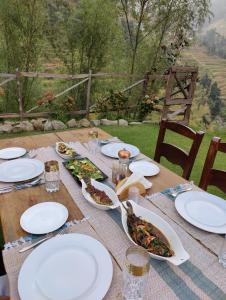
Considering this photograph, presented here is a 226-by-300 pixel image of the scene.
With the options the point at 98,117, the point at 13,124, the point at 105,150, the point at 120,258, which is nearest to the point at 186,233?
the point at 120,258

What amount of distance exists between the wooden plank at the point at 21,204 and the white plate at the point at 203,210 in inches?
17.2

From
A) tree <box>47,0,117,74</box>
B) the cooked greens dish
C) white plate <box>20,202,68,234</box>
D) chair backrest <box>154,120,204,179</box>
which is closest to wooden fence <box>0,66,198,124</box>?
tree <box>47,0,117,74</box>

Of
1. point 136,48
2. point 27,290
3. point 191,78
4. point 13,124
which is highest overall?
point 136,48

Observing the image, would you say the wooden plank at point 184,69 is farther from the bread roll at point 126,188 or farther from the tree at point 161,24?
the bread roll at point 126,188

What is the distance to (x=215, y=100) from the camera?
9336 mm

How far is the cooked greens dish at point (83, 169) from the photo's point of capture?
3.96 feet

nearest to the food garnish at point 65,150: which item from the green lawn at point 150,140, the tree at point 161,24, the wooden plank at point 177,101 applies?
the green lawn at point 150,140

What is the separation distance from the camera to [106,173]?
127 cm

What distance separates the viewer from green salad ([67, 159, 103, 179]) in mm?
1210

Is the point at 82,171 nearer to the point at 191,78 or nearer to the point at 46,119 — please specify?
the point at 46,119

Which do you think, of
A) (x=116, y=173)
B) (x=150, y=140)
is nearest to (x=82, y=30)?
(x=150, y=140)

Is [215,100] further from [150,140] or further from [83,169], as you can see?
[83,169]

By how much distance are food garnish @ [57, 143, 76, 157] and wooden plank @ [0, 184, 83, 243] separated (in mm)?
327

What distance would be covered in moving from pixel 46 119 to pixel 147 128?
1.86m
